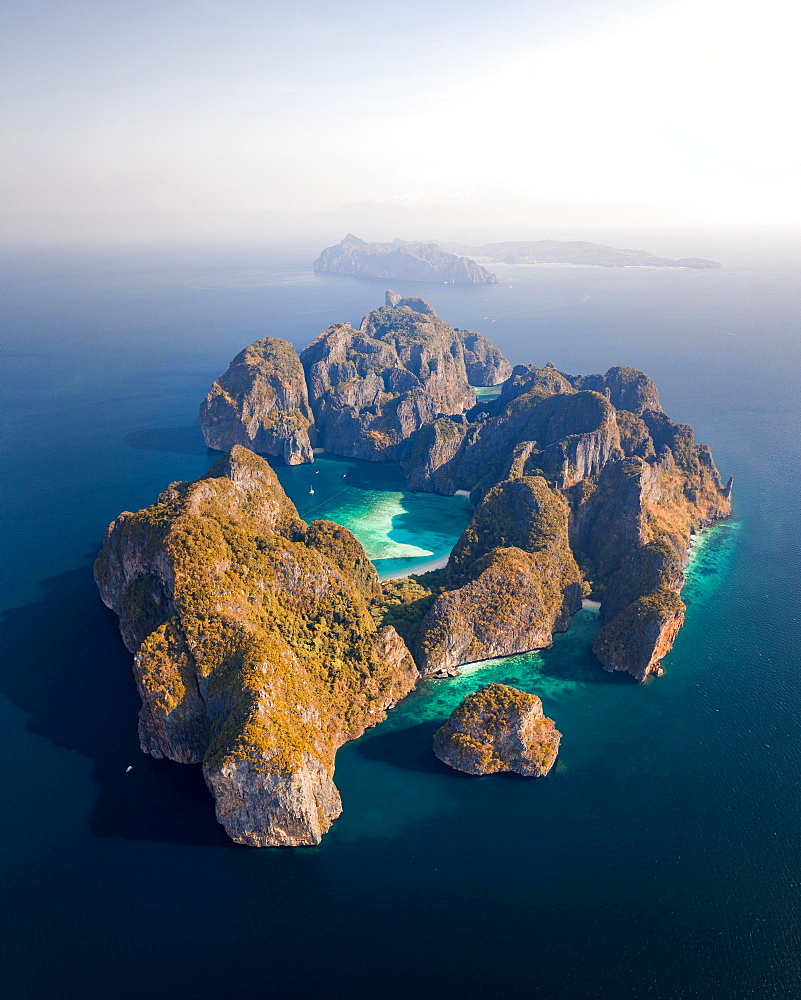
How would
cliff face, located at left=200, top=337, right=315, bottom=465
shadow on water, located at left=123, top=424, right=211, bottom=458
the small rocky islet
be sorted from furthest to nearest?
shadow on water, located at left=123, top=424, right=211, bottom=458 < cliff face, located at left=200, top=337, right=315, bottom=465 < the small rocky islet

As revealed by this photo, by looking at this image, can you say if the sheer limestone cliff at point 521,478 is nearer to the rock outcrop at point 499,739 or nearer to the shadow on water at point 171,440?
the shadow on water at point 171,440

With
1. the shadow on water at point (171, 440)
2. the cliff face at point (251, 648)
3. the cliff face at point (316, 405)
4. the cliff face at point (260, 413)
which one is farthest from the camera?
the cliff face at point (316, 405)

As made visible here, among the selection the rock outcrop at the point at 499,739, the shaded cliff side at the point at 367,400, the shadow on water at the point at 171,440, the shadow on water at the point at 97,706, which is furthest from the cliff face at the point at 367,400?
the rock outcrop at the point at 499,739

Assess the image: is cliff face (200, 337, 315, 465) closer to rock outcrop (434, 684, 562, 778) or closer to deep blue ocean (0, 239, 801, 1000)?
deep blue ocean (0, 239, 801, 1000)

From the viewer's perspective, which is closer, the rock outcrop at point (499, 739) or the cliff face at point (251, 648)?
the cliff face at point (251, 648)

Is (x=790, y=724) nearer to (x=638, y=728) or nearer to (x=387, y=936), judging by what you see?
(x=638, y=728)

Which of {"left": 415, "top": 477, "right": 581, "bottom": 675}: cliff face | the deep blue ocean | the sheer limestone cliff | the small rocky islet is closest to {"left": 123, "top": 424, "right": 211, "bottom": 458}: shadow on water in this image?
the sheer limestone cliff
